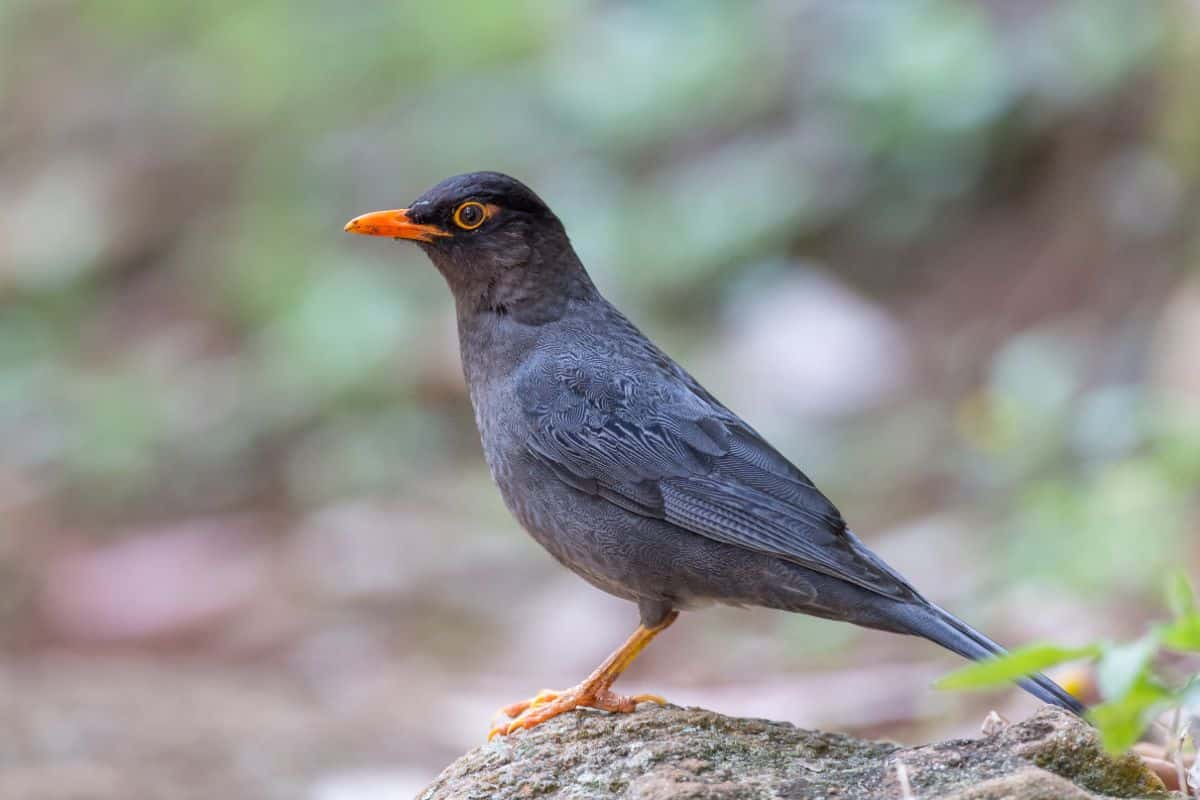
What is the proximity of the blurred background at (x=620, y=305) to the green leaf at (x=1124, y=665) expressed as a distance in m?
3.56

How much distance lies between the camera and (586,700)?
439 cm

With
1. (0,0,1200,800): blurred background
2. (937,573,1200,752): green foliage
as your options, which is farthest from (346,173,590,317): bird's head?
(937,573,1200,752): green foliage

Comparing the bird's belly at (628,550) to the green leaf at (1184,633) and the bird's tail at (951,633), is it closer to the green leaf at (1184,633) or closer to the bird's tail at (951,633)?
the bird's tail at (951,633)

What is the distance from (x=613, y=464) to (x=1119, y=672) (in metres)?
2.59

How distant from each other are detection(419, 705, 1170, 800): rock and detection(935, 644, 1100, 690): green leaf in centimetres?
67

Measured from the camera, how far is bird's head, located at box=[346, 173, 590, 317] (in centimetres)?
525

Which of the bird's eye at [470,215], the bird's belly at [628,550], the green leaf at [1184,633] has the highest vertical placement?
the bird's eye at [470,215]

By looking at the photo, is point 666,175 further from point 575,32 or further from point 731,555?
point 731,555

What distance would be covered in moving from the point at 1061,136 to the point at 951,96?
29.5 inches

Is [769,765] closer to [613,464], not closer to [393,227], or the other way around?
[613,464]

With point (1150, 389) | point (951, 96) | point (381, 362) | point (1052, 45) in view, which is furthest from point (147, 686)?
point (1052, 45)

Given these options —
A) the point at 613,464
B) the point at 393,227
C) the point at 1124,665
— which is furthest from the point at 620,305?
the point at 1124,665

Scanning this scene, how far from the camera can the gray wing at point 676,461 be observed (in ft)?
14.8

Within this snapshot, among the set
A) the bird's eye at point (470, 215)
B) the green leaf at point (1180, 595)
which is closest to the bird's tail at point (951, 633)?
the green leaf at point (1180, 595)
